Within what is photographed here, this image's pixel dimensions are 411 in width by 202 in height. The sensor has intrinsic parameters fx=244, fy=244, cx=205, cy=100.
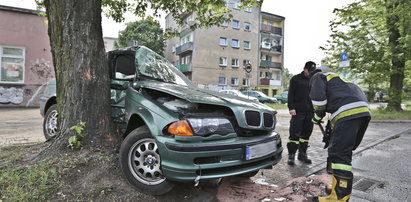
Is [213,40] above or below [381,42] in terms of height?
above

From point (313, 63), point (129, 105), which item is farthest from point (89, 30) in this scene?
point (313, 63)

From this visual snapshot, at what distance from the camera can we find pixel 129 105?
300 centimetres

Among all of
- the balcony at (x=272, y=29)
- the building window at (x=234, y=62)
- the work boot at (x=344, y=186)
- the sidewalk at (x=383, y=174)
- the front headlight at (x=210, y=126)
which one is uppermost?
the balcony at (x=272, y=29)

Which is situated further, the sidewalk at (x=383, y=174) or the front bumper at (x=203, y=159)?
the sidewalk at (x=383, y=174)

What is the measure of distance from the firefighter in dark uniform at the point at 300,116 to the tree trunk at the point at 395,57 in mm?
11383

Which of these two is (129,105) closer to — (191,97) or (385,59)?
(191,97)

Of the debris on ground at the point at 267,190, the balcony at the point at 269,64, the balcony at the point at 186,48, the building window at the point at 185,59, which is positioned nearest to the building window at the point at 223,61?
the balcony at the point at 186,48

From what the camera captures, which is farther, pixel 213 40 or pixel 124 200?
pixel 213 40

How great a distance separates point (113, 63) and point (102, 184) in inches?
77.8

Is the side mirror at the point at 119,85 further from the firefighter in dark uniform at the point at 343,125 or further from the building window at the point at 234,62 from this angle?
the building window at the point at 234,62

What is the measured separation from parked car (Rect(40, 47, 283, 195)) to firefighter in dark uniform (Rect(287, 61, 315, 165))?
144 centimetres

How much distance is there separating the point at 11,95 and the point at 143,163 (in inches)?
545

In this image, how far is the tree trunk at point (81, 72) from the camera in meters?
3.12

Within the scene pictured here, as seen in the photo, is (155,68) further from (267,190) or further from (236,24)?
(236,24)
